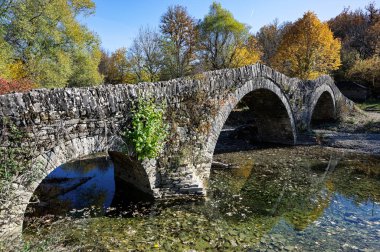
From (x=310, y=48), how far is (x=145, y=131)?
24.0 m

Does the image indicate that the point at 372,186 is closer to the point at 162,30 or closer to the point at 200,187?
the point at 200,187

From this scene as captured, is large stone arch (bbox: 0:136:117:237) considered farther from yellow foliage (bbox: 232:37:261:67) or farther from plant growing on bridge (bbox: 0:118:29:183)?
yellow foliage (bbox: 232:37:261:67)

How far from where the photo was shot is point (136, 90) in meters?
7.38

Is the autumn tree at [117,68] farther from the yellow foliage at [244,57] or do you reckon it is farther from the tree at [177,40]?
the yellow foliage at [244,57]

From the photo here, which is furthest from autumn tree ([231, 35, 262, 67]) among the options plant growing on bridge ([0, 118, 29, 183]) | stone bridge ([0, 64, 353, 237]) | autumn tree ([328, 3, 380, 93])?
plant growing on bridge ([0, 118, 29, 183])

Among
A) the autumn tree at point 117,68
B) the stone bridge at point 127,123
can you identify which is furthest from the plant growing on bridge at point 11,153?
the autumn tree at point 117,68

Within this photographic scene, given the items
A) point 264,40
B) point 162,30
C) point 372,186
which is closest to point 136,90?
point 372,186

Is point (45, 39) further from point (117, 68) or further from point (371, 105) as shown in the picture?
point (371, 105)

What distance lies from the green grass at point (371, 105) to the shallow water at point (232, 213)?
1787 cm

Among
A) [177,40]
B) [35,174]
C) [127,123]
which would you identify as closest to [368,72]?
[177,40]

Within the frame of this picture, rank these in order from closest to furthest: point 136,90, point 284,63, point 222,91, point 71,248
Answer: point 71,248 → point 136,90 → point 222,91 → point 284,63

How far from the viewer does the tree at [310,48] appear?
26.2m

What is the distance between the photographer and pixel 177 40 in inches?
1425

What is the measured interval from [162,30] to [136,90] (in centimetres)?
3136
